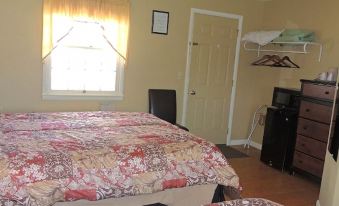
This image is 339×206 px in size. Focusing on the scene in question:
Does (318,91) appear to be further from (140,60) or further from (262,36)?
(140,60)

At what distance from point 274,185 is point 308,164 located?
0.53 metres

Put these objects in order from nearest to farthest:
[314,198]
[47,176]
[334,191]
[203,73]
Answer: [47,176] < [334,191] < [314,198] < [203,73]

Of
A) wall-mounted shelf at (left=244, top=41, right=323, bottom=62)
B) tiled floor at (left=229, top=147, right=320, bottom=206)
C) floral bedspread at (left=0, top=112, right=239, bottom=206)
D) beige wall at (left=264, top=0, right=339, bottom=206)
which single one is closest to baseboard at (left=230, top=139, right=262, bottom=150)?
tiled floor at (left=229, top=147, right=320, bottom=206)

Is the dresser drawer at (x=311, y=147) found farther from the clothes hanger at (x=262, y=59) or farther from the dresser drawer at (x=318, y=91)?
the clothes hanger at (x=262, y=59)

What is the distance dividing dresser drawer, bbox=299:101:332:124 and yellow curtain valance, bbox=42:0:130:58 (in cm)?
240

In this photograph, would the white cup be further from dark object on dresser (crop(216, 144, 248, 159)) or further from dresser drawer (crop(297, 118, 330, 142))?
dark object on dresser (crop(216, 144, 248, 159))

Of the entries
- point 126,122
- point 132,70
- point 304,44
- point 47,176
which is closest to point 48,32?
point 132,70

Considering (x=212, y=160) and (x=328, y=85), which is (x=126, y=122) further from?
(x=328, y=85)

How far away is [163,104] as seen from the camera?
15.6ft

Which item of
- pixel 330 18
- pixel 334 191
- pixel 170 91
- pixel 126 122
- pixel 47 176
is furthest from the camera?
pixel 170 91

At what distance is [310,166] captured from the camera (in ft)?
13.5

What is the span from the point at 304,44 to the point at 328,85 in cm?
90

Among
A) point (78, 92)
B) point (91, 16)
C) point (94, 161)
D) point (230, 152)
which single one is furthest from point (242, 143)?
point (94, 161)

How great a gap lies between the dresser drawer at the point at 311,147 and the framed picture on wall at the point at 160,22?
2318mm
